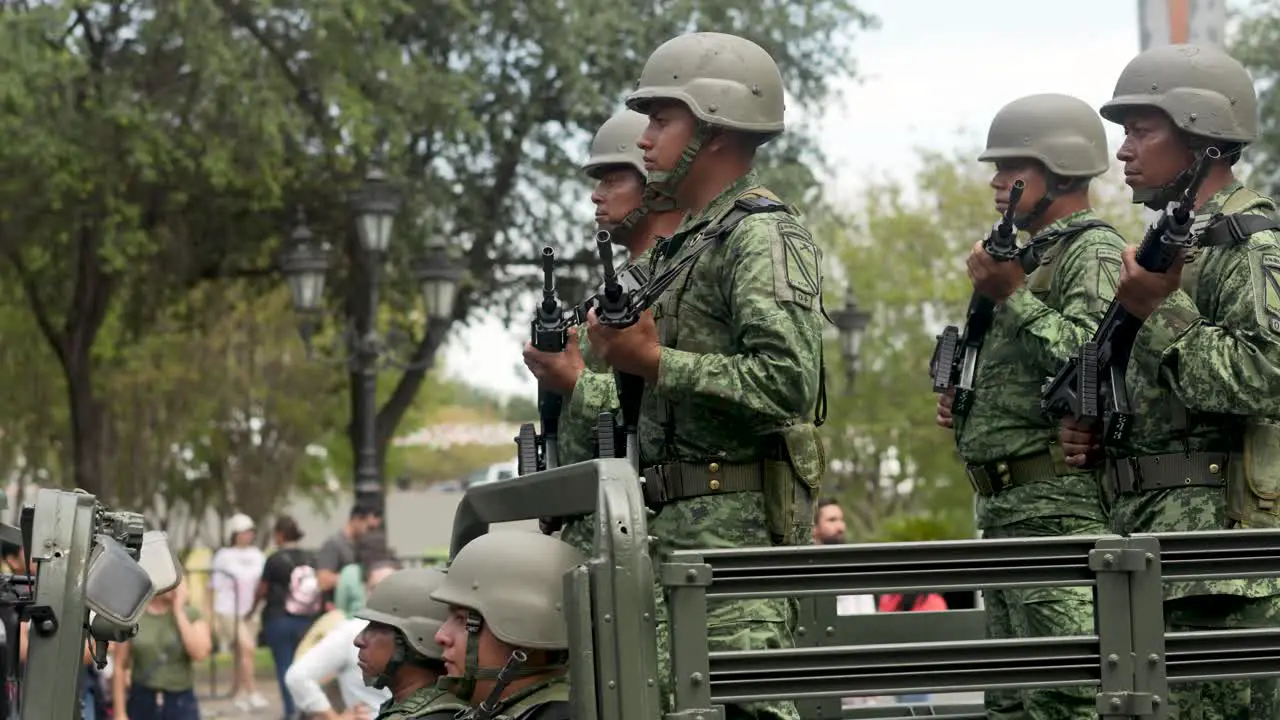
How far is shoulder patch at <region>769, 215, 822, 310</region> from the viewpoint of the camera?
4.98m

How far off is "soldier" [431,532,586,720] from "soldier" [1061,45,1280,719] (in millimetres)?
1357

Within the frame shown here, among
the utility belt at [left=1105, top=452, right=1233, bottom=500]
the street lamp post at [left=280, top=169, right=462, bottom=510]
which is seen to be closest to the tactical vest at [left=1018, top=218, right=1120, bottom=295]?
the utility belt at [left=1105, top=452, right=1233, bottom=500]

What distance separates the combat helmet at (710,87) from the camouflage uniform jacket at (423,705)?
1.39m

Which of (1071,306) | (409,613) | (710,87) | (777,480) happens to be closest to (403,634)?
(409,613)

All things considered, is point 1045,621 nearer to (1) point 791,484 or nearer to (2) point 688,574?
(1) point 791,484

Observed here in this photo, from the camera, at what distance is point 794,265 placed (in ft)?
16.5

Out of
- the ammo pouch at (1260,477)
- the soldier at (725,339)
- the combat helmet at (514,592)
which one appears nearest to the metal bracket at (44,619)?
the combat helmet at (514,592)

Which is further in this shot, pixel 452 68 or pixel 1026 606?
pixel 452 68

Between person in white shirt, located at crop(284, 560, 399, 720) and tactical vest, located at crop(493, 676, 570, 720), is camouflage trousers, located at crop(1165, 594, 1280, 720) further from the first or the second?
person in white shirt, located at crop(284, 560, 399, 720)

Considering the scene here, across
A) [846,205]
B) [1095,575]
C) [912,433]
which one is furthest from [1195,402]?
[846,205]

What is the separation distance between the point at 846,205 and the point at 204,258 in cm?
1852

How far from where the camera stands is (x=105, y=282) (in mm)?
24438

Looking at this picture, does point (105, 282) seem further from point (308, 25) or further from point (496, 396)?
point (496, 396)

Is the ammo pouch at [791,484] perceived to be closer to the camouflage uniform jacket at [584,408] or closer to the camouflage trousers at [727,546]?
the camouflage trousers at [727,546]
